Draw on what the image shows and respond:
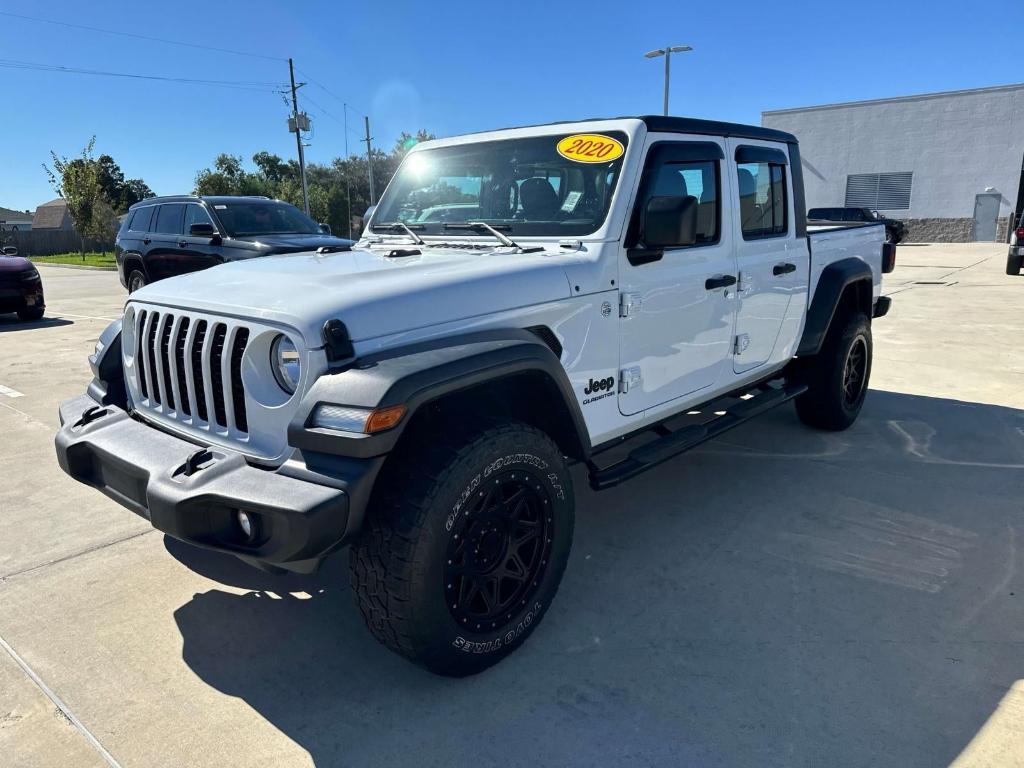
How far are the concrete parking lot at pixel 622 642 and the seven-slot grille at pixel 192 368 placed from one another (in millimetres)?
879

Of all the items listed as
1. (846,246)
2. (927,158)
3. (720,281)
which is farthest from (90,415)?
(927,158)

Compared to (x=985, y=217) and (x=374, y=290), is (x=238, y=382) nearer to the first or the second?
(x=374, y=290)

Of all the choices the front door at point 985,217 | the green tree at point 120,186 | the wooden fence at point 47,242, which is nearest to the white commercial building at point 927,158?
the front door at point 985,217

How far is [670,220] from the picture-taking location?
9.50 ft

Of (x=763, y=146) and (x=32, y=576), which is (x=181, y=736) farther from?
(x=763, y=146)

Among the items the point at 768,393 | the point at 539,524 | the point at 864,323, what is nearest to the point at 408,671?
the point at 539,524

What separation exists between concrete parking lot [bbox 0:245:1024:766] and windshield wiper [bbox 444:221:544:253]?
146 cm

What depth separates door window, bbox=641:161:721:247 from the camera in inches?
130

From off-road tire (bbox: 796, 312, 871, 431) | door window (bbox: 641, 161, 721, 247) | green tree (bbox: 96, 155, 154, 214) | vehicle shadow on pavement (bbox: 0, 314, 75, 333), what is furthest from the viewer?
green tree (bbox: 96, 155, 154, 214)

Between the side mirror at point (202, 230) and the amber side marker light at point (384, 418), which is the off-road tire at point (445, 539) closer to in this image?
the amber side marker light at point (384, 418)

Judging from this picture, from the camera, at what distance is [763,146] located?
4.08m

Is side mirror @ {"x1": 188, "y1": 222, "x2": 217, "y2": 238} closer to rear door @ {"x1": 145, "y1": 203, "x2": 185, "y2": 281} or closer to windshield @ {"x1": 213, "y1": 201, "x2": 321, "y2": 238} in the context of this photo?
windshield @ {"x1": 213, "y1": 201, "x2": 321, "y2": 238}

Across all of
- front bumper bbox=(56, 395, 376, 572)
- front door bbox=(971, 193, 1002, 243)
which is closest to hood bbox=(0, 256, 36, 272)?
front bumper bbox=(56, 395, 376, 572)

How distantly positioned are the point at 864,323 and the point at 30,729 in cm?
513
